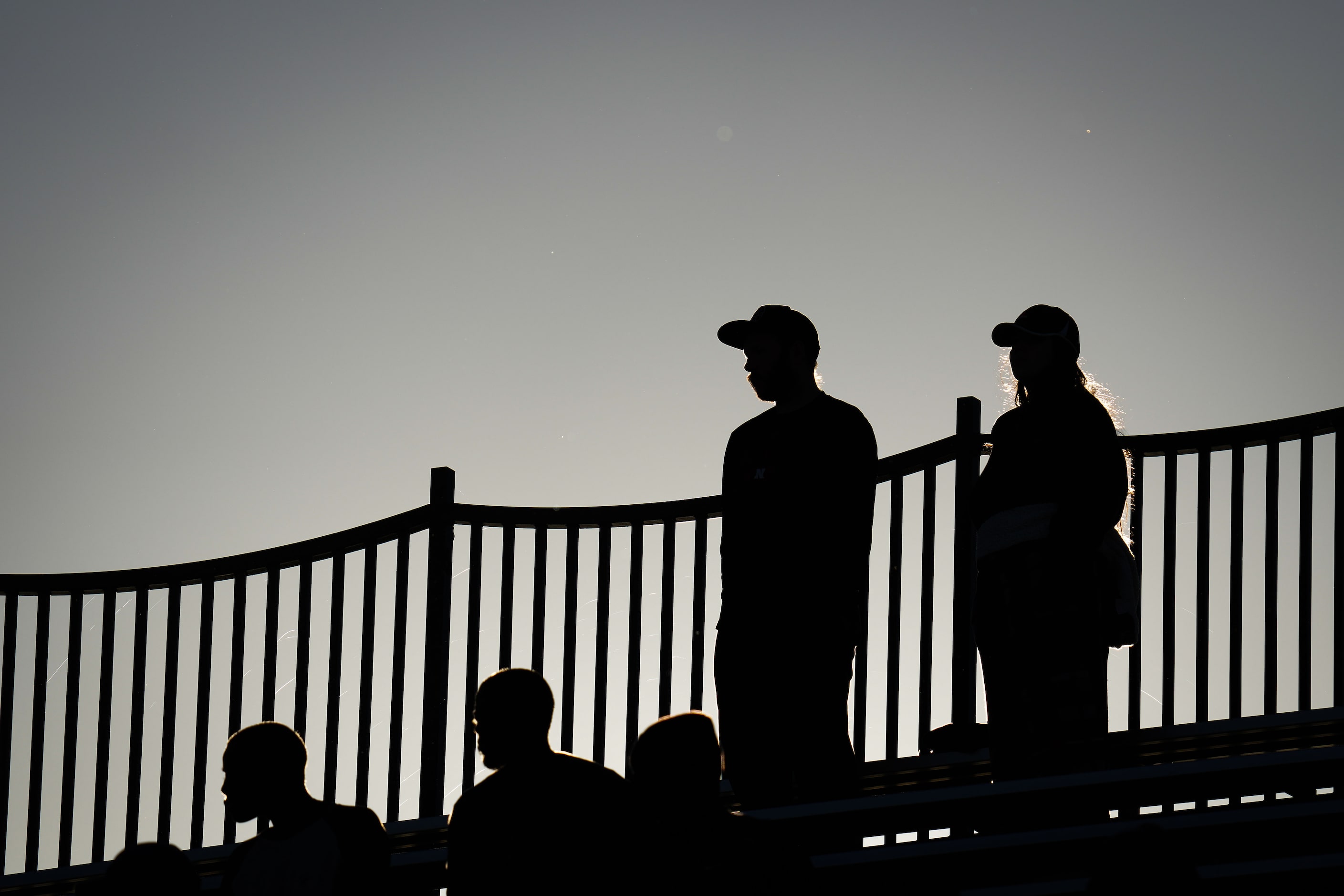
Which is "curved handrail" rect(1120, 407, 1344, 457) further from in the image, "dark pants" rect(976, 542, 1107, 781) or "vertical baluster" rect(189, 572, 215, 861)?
"vertical baluster" rect(189, 572, 215, 861)

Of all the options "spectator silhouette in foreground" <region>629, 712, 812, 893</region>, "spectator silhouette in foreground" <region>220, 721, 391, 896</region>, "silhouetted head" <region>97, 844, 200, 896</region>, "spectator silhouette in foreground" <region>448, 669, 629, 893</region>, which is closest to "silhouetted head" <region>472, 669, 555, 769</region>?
"spectator silhouette in foreground" <region>448, 669, 629, 893</region>

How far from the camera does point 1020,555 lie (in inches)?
165

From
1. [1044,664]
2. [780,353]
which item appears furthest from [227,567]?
[1044,664]

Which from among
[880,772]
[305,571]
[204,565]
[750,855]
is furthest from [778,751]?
[204,565]

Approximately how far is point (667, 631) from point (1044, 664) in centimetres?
190

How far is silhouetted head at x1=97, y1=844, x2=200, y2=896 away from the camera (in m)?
3.53

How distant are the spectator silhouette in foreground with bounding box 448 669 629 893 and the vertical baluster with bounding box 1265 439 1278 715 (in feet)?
8.11

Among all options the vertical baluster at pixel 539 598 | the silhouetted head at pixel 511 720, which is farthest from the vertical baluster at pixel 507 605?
the silhouetted head at pixel 511 720

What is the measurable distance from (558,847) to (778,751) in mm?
1035

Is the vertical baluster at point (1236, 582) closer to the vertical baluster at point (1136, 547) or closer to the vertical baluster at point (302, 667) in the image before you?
the vertical baluster at point (1136, 547)

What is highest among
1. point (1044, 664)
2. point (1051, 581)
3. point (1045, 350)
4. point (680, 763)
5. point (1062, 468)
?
point (1045, 350)

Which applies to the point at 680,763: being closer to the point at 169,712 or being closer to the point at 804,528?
the point at 804,528

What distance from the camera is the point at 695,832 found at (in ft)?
10.7

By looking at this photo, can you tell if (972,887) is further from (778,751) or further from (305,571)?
(305,571)
